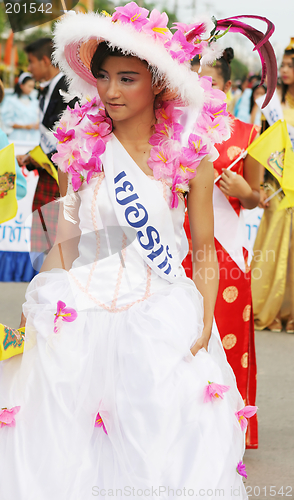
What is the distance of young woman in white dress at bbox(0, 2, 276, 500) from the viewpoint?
1620 millimetres

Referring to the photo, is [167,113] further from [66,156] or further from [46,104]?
[46,104]

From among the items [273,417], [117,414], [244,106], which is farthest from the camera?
[244,106]

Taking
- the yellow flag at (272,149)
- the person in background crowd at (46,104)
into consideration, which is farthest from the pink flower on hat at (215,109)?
the person in background crowd at (46,104)

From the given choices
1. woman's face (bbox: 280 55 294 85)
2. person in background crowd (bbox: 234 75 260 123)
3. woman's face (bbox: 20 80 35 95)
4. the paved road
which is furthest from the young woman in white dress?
person in background crowd (bbox: 234 75 260 123)

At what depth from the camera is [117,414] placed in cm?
165

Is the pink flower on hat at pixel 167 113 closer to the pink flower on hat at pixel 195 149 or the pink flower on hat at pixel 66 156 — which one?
the pink flower on hat at pixel 195 149

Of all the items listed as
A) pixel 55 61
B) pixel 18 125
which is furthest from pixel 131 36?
pixel 18 125

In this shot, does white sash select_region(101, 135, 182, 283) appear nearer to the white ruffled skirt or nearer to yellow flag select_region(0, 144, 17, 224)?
the white ruffled skirt

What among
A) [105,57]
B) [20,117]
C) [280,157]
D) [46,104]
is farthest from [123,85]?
[20,117]

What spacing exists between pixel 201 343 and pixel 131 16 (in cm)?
101

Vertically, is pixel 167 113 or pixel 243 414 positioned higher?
pixel 167 113

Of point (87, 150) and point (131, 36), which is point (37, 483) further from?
point (131, 36)

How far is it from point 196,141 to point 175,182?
169 millimetres

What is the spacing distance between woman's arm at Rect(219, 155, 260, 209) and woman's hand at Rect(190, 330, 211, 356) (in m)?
1.24
